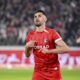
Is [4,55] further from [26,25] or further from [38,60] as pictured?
[38,60]

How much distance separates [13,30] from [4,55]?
147 cm

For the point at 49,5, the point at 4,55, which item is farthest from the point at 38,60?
the point at 49,5

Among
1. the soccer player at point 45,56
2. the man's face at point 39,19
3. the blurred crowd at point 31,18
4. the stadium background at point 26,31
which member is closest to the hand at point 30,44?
the soccer player at point 45,56

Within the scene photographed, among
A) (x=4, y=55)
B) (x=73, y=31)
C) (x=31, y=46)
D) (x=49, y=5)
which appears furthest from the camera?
(x=49, y=5)

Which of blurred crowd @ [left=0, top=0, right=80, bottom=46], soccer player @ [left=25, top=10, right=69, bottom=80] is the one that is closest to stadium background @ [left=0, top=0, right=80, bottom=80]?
blurred crowd @ [left=0, top=0, right=80, bottom=46]

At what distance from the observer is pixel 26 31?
875 inches

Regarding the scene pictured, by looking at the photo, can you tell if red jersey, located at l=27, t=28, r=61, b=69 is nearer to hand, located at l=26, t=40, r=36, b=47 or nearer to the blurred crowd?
hand, located at l=26, t=40, r=36, b=47

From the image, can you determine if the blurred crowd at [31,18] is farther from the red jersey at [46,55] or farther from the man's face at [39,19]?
the man's face at [39,19]

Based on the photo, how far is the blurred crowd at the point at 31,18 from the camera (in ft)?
71.8

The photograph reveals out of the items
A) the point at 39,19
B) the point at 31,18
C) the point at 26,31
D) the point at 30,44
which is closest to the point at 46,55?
the point at 30,44

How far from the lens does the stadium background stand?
20.7 m

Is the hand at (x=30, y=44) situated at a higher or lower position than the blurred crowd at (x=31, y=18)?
lower

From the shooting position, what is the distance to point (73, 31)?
22.9 m

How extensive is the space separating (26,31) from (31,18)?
1730mm
